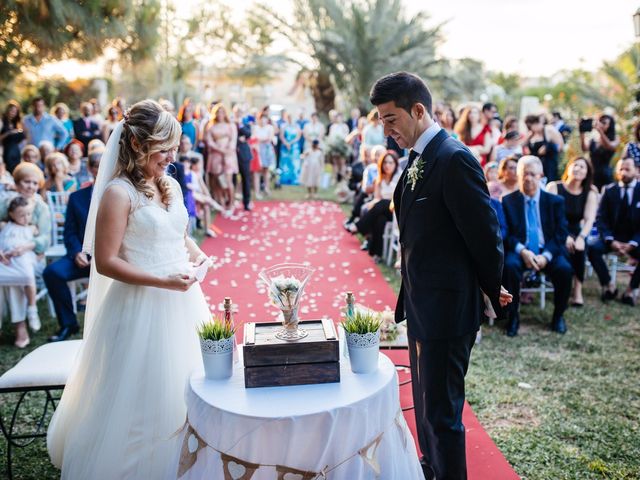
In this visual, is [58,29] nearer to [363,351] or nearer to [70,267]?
[70,267]

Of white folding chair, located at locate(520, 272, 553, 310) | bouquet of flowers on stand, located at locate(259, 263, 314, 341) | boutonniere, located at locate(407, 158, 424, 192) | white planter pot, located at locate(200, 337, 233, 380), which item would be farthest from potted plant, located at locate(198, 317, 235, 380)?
white folding chair, located at locate(520, 272, 553, 310)

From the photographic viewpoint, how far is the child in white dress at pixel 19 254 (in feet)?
18.2

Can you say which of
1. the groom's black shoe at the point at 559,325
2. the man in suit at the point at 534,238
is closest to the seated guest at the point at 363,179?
the man in suit at the point at 534,238

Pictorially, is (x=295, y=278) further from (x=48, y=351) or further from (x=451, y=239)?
(x=48, y=351)

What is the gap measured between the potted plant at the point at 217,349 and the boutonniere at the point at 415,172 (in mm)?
1106

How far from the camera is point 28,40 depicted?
243 inches

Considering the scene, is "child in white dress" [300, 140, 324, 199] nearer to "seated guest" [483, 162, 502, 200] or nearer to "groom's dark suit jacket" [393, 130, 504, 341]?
"seated guest" [483, 162, 502, 200]

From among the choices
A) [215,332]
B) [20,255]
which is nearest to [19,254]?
[20,255]

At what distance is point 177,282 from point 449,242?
1.38 meters

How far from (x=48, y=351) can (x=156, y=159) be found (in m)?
1.55

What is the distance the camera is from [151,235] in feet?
10.2

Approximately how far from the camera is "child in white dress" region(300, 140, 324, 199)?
1367cm

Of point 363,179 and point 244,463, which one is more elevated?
point 363,179

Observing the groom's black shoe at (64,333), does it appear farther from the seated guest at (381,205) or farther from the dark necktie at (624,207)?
the dark necktie at (624,207)
